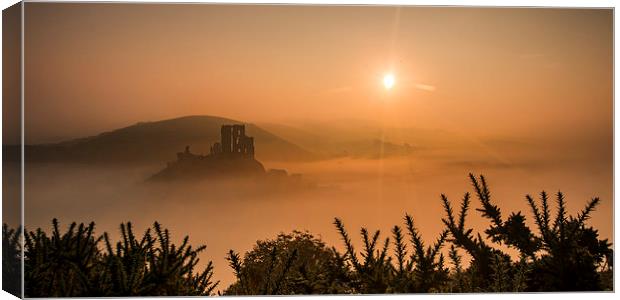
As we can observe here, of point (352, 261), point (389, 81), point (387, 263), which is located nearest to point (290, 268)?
point (352, 261)

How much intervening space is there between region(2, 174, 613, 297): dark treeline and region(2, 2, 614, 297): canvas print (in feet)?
0.04

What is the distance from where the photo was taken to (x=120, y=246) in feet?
22.1

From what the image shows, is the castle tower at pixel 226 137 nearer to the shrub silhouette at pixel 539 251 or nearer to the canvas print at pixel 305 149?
the canvas print at pixel 305 149

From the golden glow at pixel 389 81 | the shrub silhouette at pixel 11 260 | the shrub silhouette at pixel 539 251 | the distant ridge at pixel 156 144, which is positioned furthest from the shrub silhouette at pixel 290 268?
the shrub silhouette at pixel 11 260

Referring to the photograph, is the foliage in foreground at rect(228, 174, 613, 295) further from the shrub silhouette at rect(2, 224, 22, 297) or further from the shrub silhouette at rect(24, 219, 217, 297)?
the shrub silhouette at rect(2, 224, 22, 297)

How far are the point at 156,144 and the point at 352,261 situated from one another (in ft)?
4.51

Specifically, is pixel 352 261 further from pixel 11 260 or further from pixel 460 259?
pixel 11 260

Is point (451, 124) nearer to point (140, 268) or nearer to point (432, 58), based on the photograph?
point (432, 58)

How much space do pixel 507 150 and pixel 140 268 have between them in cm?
234

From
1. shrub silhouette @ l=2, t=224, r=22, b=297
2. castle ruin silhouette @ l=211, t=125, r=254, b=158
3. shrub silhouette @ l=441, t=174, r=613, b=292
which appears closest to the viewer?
shrub silhouette @ l=2, t=224, r=22, b=297

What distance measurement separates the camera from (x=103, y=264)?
22.1 feet

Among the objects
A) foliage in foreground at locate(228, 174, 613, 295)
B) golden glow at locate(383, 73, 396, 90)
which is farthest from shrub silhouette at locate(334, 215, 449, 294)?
golden glow at locate(383, 73, 396, 90)

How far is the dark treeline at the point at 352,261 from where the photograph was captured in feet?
21.9

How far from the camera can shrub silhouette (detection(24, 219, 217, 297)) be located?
21.8 feet
